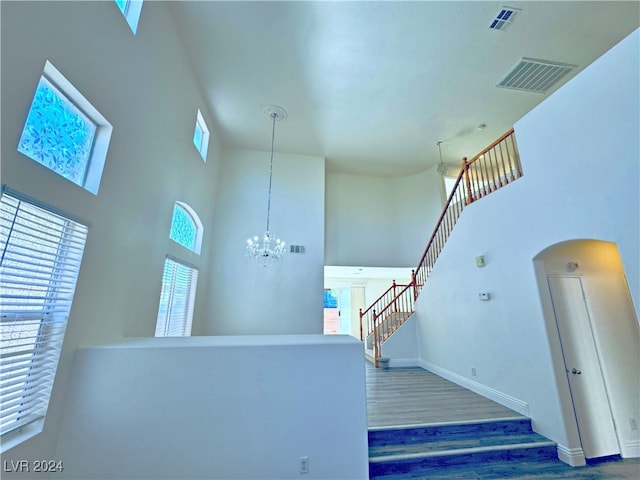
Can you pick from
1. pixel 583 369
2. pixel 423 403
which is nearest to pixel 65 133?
pixel 423 403

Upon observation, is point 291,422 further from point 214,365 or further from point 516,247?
point 516,247

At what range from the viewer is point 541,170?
10.6 ft

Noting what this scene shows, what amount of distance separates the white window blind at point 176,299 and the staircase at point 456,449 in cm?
333

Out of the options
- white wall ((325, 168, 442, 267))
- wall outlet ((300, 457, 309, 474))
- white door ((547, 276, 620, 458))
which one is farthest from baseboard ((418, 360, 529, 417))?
white wall ((325, 168, 442, 267))

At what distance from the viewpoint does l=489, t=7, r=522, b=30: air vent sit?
11.4ft

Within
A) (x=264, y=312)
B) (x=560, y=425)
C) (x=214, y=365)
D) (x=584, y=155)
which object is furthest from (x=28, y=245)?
(x=560, y=425)

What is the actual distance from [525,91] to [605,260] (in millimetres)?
3405

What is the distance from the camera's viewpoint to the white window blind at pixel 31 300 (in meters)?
1.68

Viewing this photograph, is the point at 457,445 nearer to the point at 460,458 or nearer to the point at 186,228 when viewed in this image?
the point at 460,458

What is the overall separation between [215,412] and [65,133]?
2.64m

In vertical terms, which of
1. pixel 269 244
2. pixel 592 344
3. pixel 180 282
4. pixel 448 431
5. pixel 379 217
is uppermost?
pixel 379 217

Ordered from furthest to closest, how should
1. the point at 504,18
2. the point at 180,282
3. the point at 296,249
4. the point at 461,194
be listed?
1. the point at 296,249
2. the point at 461,194
3. the point at 180,282
4. the point at 504,18

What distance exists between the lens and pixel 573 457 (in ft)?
9.18

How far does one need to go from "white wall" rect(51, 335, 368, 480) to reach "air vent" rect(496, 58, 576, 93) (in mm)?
5332
